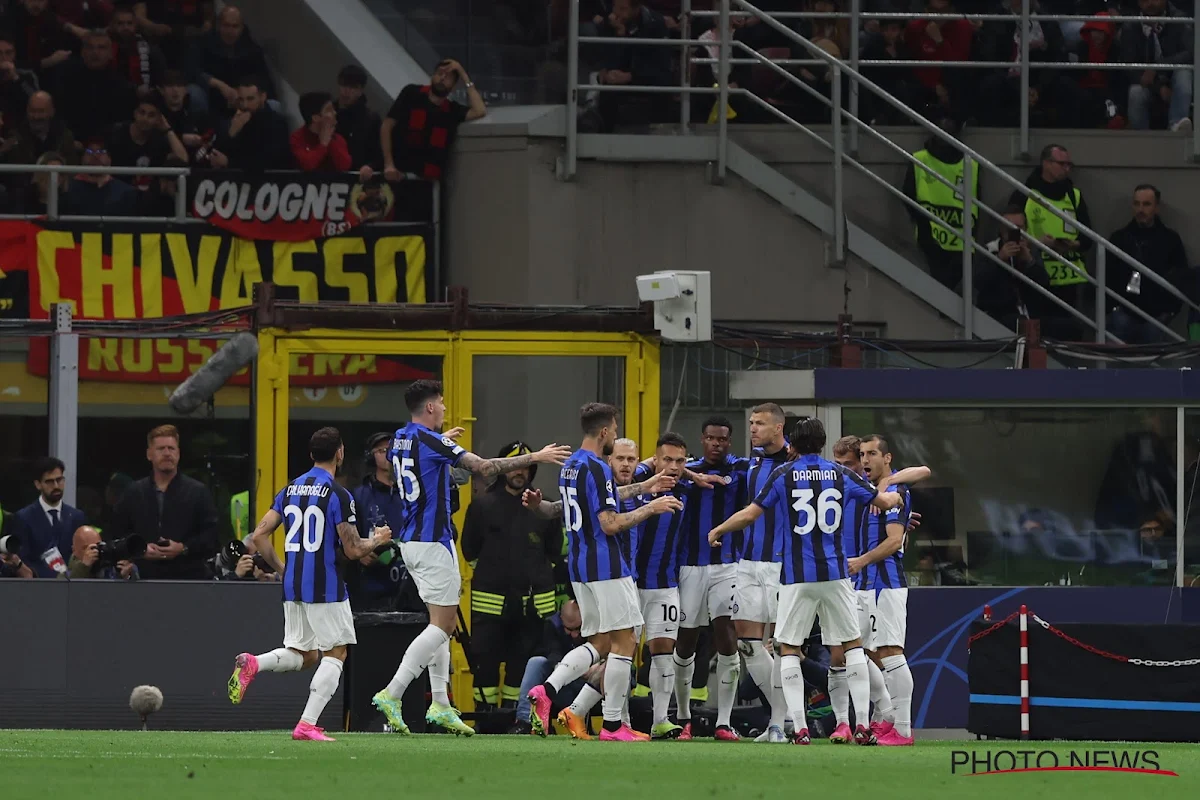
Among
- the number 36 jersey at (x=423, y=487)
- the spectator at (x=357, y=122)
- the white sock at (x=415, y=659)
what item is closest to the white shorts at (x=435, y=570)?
the number 36 jersey at (x=423, y=487)

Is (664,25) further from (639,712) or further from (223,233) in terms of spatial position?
(639,712)

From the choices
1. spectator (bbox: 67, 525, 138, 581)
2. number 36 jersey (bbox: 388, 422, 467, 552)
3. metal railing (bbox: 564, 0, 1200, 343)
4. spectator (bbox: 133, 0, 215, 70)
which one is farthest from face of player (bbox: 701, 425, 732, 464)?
spectator (bbox: 133, 0, 215, 70)

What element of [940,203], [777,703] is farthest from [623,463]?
[940,203]

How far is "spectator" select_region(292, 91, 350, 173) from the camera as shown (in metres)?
20.2

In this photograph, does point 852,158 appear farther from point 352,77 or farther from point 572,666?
point 572,666

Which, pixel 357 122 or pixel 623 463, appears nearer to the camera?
pixel 623 463

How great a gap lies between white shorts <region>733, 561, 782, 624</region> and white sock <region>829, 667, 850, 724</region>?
715mm

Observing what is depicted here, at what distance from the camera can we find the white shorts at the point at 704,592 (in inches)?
587

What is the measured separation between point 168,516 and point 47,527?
0.94m

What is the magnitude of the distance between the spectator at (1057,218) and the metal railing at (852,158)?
116mm

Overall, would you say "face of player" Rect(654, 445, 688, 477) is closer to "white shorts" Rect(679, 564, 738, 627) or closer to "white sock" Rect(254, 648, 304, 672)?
"white shorts" Rect(679, 564, 738, 627)

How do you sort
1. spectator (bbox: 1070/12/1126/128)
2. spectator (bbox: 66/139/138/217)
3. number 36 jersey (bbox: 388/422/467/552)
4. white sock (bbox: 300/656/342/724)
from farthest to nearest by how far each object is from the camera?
1. spectator (bbox: 1070/12/1126/128)
2. spectator (bbox: 66/139/138/217)
3. number 36 jersey (bbox: 388/422/467/552)
4. white sock (bbox: 300/656/342/724)

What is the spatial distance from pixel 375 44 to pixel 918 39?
5.32 m

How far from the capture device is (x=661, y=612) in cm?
1470
